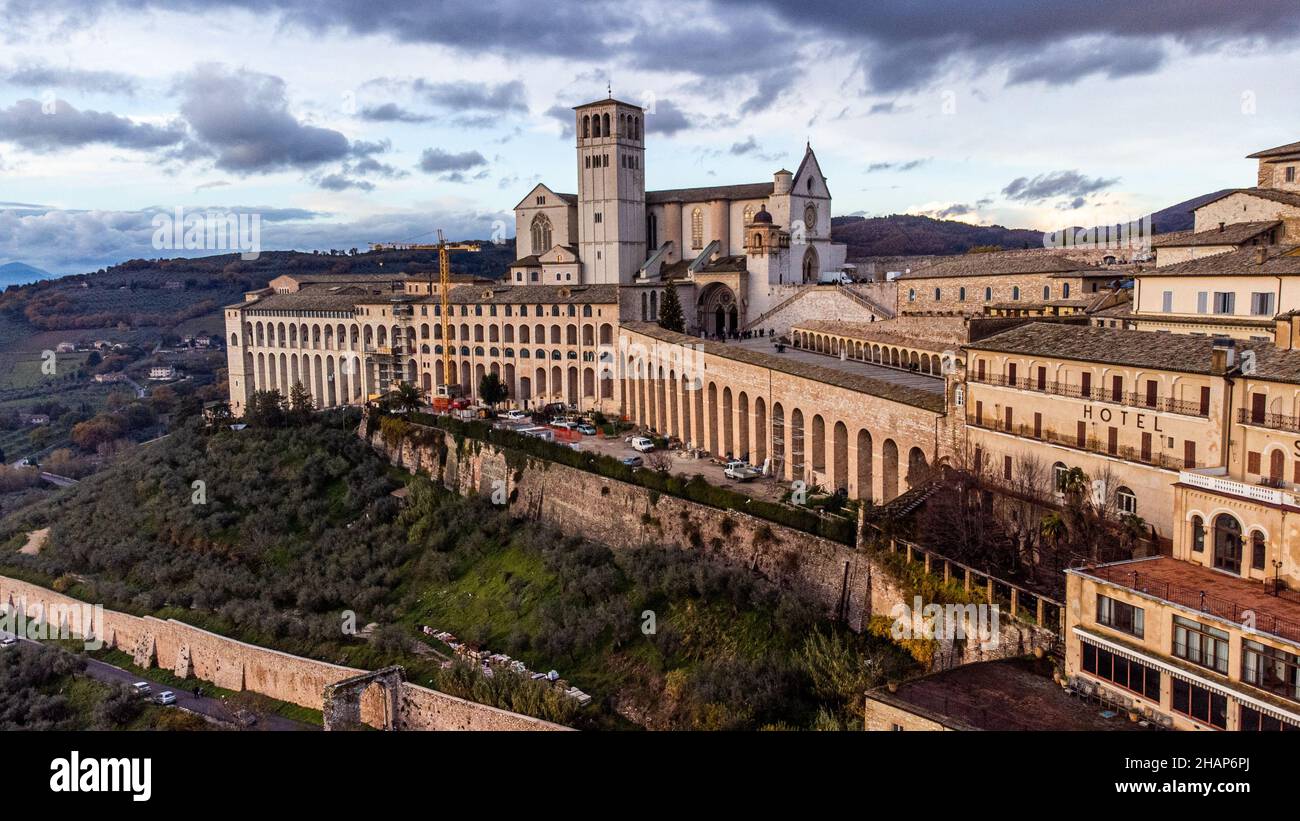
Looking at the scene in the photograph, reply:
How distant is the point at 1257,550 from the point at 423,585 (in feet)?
84.2

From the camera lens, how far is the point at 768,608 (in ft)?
85.4

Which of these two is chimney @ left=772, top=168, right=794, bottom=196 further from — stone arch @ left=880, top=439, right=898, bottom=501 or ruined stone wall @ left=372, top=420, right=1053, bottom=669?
stone arch @ left=880, top=439, right=898, bottom=501

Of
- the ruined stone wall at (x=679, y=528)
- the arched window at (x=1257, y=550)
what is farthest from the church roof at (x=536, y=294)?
the arched window at (x=1257, y=550)

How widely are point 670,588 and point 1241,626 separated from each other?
15231 mm

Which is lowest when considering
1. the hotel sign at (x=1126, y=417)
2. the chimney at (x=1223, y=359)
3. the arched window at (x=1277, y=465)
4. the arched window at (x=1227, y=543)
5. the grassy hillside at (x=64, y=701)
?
the grassy hillside at (x=64, y=701)

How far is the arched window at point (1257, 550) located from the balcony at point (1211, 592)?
1.10 feet

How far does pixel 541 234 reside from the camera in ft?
216

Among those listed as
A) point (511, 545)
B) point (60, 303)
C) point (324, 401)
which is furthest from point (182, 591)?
point (60, 303)

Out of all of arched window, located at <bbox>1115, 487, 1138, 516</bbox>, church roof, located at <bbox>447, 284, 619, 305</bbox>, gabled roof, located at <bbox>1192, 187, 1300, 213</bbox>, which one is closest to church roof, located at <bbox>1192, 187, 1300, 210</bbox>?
gabled roof, located at <bbox>1192, 187, 1300, 213</bbox>

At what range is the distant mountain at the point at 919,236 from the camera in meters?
97.6

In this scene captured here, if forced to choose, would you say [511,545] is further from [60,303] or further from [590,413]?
[60,303]

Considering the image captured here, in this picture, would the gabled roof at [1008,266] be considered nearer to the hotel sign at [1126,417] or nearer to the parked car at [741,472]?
the parked car at [741,472]

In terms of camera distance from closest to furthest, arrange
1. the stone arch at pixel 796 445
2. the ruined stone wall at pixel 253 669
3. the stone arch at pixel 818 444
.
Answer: the ruined stone wall at pixel 253 669 → the stone arch at pixel 818 444 → the stone arch at pixel 796 445
